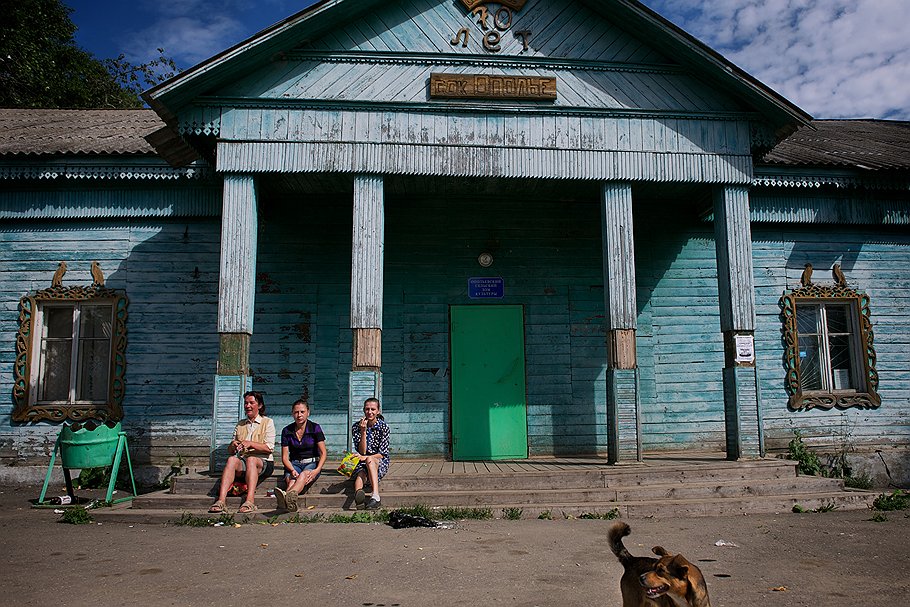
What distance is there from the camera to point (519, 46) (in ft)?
29.1

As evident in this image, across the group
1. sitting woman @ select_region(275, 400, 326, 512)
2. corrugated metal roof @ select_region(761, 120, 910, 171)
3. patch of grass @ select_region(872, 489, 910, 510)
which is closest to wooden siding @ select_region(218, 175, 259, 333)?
sitting woman @ select_region(275, 400, 326, 512)

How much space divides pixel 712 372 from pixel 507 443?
3.45 meters

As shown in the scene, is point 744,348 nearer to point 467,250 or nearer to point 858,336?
point 858,336

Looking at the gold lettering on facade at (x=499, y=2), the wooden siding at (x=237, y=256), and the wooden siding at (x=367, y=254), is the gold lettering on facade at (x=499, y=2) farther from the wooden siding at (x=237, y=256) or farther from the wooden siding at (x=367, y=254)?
the wooden siding at (x=237, y=256)

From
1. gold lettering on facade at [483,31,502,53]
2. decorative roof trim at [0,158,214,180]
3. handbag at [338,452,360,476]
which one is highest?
gold lettering on facade at [483,31,502,53]

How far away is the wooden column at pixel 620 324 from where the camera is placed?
327 inches

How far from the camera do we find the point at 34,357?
9.81 m

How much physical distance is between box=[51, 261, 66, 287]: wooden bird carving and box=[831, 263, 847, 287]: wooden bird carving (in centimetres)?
1219

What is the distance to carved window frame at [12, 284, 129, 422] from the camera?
965 cm

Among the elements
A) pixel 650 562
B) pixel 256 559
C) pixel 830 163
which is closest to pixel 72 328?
pixel 256 559

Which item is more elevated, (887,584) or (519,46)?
(519,46)

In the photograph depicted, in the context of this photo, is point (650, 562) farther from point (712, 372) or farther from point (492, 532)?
point (712, 372)

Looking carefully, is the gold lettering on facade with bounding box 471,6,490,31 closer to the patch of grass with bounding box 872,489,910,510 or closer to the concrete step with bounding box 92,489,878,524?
the concrete step with bounding box 92,489,878,524

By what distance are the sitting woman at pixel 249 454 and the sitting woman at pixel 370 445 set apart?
3.32 ft
